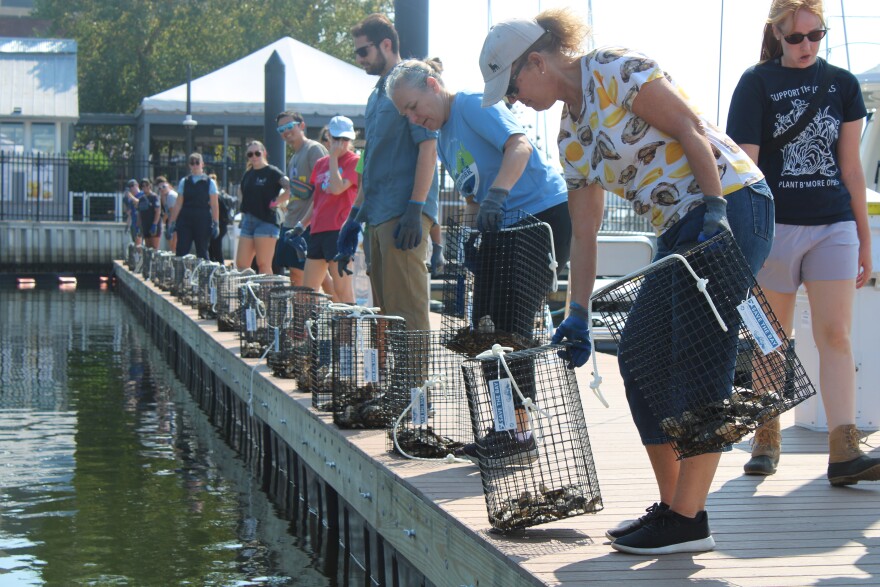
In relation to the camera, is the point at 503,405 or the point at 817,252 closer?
the point at 503,405

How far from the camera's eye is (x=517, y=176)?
16.5ft

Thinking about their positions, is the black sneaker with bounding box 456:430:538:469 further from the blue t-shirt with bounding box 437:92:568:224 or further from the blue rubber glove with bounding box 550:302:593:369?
the blue t-shirt with bounding box 437:92:568:224

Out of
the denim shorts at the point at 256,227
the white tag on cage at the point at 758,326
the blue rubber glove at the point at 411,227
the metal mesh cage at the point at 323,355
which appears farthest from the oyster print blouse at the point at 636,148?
the denim shorts at the point at 256,227

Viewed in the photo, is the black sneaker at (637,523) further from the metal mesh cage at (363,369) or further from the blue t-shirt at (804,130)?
the metal mesh cage at (363,369)

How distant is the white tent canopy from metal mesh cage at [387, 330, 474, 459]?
26.6 metres

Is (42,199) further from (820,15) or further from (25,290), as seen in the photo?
(820,15)

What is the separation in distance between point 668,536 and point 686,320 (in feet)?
2.02

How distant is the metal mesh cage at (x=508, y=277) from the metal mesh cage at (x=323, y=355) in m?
1.57

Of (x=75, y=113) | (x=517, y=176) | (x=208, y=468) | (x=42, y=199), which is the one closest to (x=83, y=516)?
(x=208, y=468)

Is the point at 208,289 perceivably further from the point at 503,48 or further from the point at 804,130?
the point at 503,48

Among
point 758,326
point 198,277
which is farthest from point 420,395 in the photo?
point 198,277

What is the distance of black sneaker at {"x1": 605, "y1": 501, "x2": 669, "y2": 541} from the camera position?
3777 mm

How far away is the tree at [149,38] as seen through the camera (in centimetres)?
5838

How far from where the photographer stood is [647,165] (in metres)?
3.75
